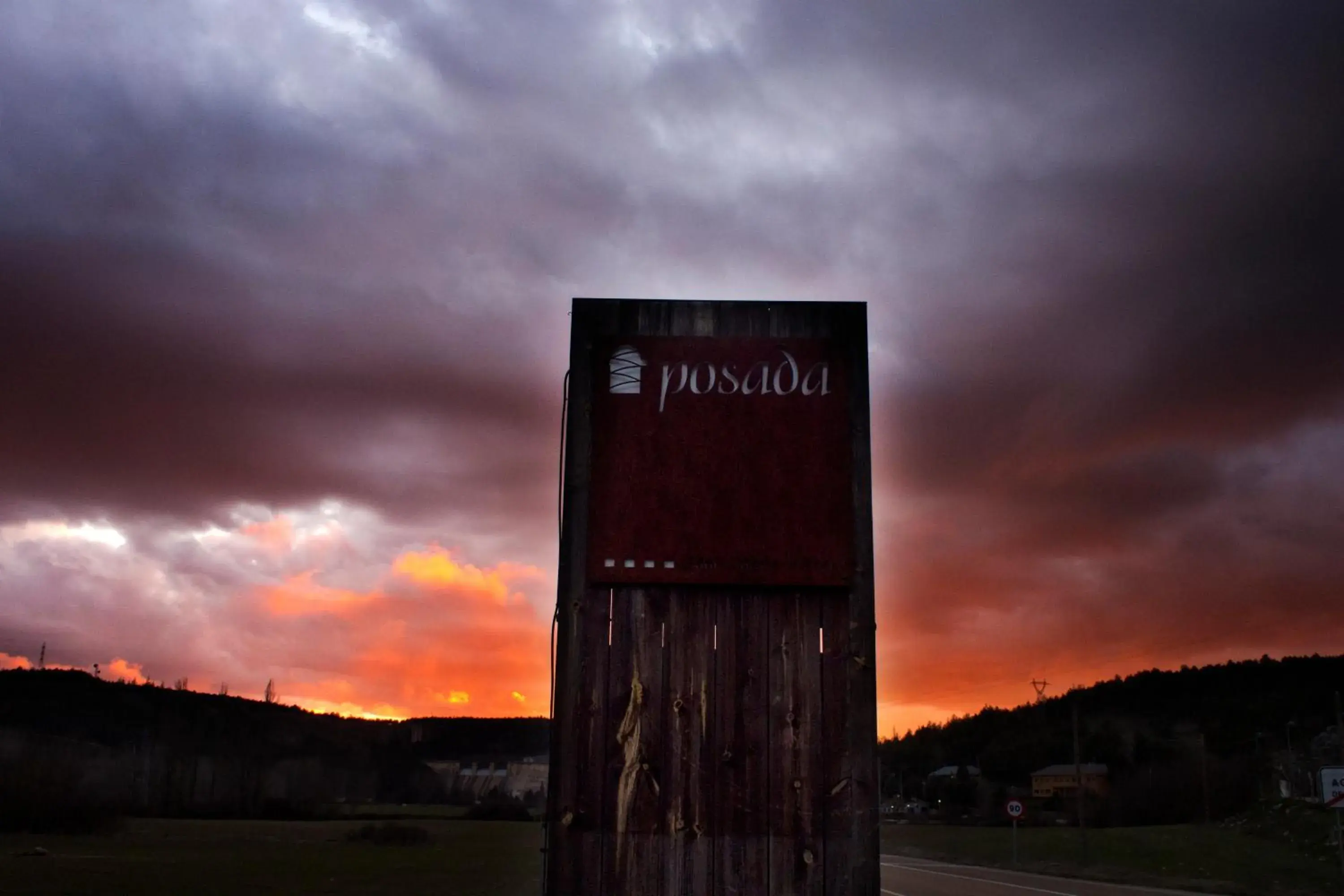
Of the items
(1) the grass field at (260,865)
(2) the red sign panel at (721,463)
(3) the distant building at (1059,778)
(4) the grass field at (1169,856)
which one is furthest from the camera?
(3) the distant building at (1059,778)

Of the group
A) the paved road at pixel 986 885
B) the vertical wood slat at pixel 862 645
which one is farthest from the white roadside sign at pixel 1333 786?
the vertical wood slat at pixel 862 645

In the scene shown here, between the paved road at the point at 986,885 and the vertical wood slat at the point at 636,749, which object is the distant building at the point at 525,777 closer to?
the paved road at the point at 986,885

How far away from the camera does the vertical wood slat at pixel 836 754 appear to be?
5930 millimetres

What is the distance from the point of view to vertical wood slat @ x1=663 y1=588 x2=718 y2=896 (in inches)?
234

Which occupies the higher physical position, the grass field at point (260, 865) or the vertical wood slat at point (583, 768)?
the vertical wood slat at point (583, 768)

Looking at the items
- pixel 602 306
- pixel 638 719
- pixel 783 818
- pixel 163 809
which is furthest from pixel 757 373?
pixel 163 809

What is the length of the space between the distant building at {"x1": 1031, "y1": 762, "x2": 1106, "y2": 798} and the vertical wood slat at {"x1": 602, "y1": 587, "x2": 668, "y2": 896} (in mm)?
126544

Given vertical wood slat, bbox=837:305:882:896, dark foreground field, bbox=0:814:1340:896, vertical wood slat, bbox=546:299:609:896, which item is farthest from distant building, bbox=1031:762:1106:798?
vertical wood slat, bbox=546:299:609:896

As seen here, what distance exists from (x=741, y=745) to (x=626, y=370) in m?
2.15

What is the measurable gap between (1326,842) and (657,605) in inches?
1874

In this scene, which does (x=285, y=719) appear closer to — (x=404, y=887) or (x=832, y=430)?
(x=404, y=887)

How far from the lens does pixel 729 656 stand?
6.14 m

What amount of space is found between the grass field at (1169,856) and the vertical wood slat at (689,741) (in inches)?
1363

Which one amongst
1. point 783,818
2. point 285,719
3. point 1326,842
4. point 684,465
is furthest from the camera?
point 285,719
